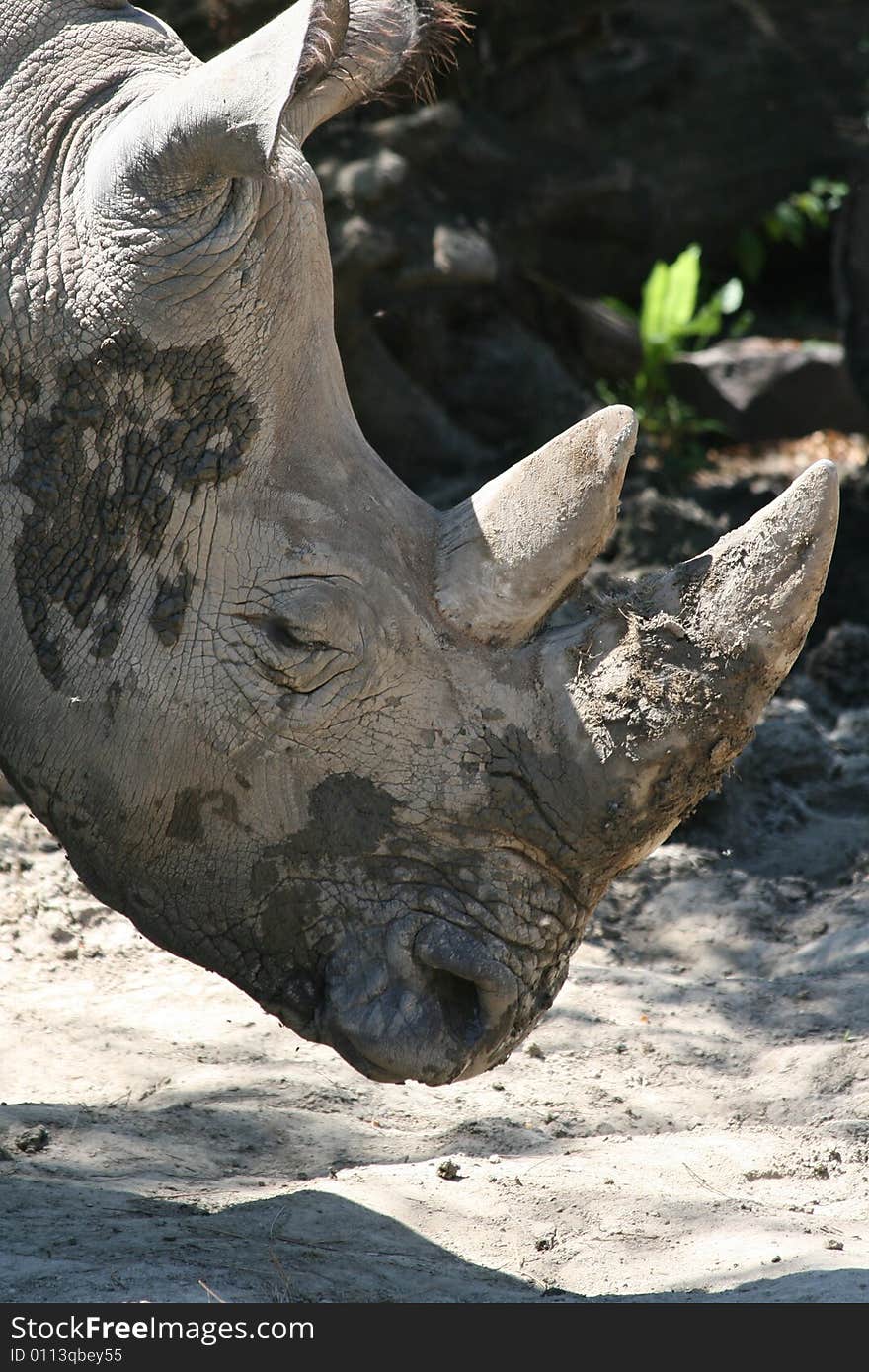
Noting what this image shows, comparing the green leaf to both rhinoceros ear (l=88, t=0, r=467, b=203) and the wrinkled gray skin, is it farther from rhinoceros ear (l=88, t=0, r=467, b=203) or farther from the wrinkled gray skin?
the wrinkled gray skin

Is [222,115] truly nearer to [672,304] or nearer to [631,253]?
[672,304]

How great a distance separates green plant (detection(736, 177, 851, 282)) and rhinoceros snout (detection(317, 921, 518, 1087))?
32.1 feet

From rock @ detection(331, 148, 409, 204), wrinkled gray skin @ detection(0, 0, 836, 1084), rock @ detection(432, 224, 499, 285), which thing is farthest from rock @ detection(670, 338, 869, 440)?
wrinkled gray skin @ detection(0, 0, 836, 1084)

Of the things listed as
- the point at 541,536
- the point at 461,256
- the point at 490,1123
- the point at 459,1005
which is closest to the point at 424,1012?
the point at 459,1005

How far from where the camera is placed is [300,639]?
Result: 3.12m

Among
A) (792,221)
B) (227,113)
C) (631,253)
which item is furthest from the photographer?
(792,221)

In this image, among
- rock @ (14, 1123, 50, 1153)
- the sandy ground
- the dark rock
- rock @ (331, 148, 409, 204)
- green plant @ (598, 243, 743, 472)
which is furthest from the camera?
green plant @ (598, 243, 743, 472)

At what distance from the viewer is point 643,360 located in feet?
34.0

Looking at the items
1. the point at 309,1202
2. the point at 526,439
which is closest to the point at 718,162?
the point at 526,439

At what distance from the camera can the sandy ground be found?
3.20 metres

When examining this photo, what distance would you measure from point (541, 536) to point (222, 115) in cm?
92

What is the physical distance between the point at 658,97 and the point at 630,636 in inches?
378

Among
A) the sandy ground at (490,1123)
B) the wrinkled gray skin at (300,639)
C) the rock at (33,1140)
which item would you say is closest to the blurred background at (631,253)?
the sandy ground at (490,1123)
